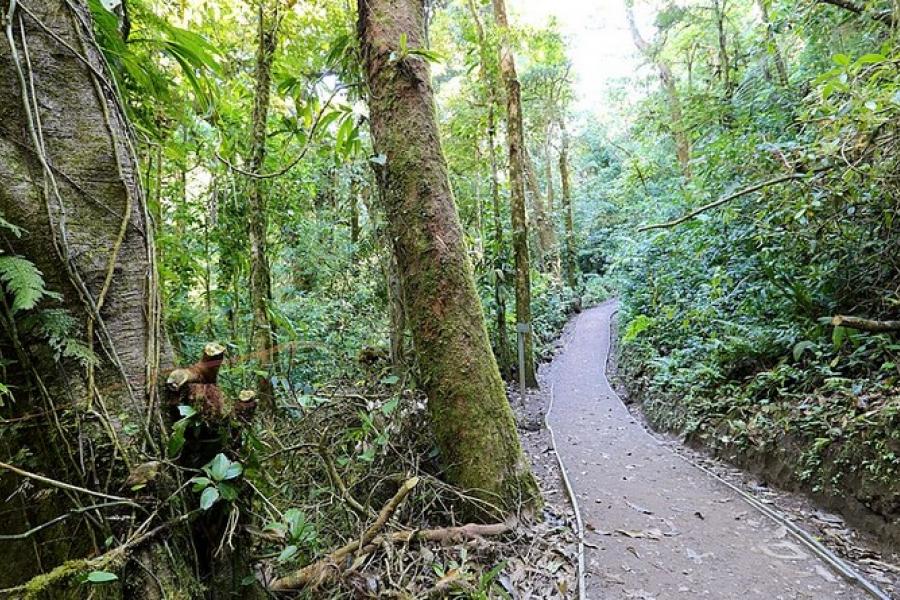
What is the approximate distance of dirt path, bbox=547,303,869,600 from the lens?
3.03 metres

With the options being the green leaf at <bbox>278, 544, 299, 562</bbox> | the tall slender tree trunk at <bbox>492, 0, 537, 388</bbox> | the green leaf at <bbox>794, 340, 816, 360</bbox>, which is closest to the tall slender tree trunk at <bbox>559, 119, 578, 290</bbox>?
the tall slender tree trunk at <bbox>492, 0, 537, 388</bbox>

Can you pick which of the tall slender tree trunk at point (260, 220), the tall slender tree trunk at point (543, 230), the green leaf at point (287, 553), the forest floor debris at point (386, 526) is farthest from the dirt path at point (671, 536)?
the tall slender tree trunk at point (543, 230)

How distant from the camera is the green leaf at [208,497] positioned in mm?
1492

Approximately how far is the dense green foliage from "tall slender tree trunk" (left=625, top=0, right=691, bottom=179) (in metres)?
2.05

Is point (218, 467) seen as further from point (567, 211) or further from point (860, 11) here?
point (567, 211)

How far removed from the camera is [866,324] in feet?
14.8

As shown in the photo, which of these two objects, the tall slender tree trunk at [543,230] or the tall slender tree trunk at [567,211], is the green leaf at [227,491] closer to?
the tall slender tree trunk at [543,230]

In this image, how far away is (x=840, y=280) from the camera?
212 inches

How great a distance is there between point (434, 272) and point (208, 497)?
2.16 m

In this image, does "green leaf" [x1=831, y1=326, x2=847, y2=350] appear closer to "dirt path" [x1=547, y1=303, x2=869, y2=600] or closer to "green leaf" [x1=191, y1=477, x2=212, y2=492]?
"dirt path" [x1=547, y1=303, x2=869, y2=600]

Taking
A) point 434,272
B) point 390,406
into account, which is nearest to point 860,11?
point 434,272

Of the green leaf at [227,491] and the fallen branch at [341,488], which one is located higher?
the green leaf at [227,491]

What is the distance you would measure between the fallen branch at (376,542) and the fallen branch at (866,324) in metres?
3.95

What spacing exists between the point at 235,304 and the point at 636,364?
25.0 feet
